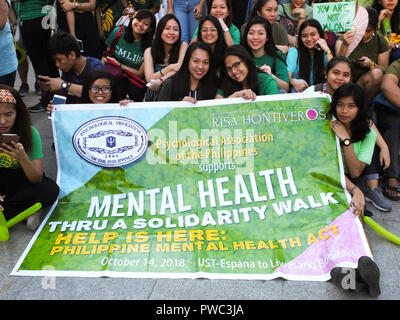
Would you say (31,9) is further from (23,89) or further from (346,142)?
(346,142)

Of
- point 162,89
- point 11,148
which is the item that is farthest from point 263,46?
point 11,148

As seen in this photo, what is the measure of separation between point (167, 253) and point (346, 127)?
169 cm

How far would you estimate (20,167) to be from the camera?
10.6 ft

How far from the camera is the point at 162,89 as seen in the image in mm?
3701

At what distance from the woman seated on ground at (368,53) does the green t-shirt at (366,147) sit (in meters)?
0.90

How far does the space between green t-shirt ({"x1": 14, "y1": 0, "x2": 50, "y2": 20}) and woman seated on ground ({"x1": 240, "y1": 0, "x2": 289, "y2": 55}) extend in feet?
8.04

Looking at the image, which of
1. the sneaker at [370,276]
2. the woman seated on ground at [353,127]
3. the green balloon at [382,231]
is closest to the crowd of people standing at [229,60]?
the woman seated on ground at [353,127]

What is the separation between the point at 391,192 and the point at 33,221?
294 centimetres

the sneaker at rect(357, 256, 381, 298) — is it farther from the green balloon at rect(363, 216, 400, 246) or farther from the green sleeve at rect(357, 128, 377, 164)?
the green sleeve at rect(357, 128, 377, 164)

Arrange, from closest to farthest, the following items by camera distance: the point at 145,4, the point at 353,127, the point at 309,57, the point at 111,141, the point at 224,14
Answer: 1. the point at 353,127
2. the point at 111,141
3. the point at 309,57
4. the point at 224,14
5. the point at 145,4

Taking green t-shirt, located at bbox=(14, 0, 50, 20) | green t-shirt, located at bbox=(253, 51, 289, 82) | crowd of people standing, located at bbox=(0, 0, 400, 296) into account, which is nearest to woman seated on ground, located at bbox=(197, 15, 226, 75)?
crowd of people standing, located at bbox=(0, 0, 400, 296)

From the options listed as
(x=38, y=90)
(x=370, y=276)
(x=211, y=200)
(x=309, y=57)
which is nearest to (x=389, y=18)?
(x=309, y=57)

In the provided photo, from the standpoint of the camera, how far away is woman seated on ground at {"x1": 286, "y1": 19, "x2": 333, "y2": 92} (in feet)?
13.5
